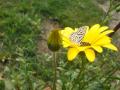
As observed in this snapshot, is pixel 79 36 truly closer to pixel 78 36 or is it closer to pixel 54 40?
pixel 78 36

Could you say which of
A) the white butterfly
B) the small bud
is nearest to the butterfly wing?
the white butterfly

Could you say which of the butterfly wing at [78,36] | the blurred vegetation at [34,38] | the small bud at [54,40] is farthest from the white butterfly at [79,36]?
the blurred vegetation at [34,38]

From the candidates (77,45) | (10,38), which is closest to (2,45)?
(10,38)

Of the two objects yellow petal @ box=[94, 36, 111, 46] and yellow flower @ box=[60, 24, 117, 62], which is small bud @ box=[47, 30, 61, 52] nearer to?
yellow flower @ box=[60, 24, 117, 62]

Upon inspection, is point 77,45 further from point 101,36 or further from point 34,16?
point 34,16

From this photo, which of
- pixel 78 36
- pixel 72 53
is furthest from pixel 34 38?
pixel 72 53

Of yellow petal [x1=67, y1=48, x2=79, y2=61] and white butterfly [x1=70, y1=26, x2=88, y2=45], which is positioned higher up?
white butterfly [x1=70, y1=26, x2=88, y2=45]

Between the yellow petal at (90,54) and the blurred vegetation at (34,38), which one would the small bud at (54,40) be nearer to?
the yellow petal at (90,54)
